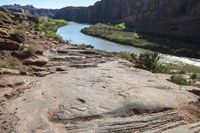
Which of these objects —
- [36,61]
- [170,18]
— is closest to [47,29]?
[36,61]

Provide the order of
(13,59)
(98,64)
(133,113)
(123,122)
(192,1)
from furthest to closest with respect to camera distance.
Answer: (192,1) < (98,64) < (13,59) < (133,113) < (123,122)

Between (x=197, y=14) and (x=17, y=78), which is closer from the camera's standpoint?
(x=17, y=78)

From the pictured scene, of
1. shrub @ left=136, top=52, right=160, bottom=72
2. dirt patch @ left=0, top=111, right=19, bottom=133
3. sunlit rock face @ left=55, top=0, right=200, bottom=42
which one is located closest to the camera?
dirt patch @ left=0, top=111, right=19, bottom=133

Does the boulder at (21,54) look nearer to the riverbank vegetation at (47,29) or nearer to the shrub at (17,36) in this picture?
the shrub at (17,36)

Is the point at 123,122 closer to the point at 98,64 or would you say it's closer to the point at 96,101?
the point at 96,101

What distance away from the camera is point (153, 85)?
66.4 ft

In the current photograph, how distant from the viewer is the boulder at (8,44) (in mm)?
25406

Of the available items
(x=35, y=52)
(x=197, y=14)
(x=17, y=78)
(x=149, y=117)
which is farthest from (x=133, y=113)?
(x=197, y=14)

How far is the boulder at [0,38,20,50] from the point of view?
83.4 feet

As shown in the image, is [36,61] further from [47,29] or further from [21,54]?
[47,29]

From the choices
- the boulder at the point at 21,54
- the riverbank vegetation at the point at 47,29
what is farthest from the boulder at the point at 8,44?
the riverbank vegetation at the point at 47,29

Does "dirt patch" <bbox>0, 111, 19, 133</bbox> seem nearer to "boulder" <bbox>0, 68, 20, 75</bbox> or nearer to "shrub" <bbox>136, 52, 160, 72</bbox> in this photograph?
"boulder" <bbox>0, 68, 20, 75</bbox>

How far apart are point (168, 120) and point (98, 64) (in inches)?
466

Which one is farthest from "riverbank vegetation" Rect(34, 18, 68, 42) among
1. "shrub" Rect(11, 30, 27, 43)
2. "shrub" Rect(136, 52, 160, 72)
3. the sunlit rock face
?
the sunlit rock face
